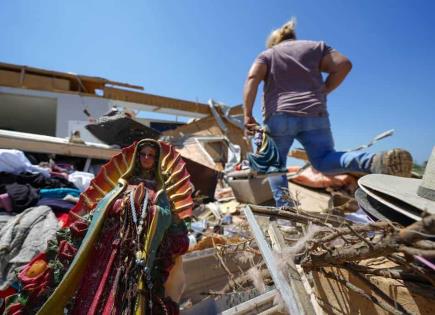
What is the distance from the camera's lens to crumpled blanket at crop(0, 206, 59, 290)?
163 cm

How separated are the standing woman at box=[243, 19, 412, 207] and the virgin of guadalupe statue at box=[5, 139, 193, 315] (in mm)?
1043

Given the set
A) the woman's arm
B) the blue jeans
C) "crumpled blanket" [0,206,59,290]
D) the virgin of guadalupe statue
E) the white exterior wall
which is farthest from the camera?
the white exterior wall

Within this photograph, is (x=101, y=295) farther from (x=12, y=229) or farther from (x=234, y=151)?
(x=234, y=151)

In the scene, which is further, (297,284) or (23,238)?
(23,238)

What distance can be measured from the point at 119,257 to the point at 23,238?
3.37 ft

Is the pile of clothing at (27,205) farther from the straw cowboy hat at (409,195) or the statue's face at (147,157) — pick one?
the straw cowboy hat at (409,195)

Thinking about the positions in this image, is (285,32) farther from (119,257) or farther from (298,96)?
(119,257)

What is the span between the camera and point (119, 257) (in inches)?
51.3

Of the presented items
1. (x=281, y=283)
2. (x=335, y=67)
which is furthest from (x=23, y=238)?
(x=335, y=67)

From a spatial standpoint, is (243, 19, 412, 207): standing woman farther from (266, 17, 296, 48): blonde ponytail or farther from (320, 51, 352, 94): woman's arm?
(266, 17, 296, 48): blonde ponytail

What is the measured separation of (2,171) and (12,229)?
1080 mm

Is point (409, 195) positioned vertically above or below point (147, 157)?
below

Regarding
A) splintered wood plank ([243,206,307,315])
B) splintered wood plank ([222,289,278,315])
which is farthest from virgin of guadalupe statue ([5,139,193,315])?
splintered wood plank ([243,206,307,315])

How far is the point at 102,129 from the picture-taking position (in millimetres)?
4473
